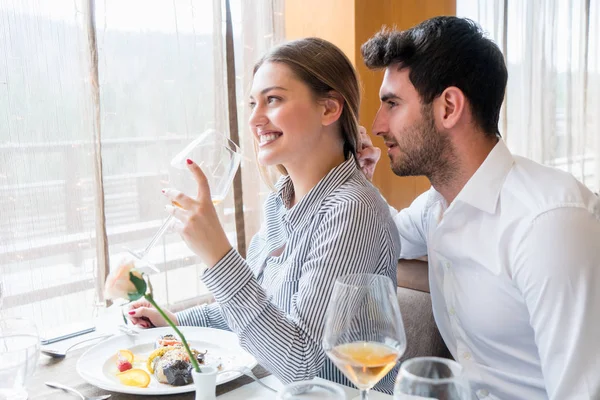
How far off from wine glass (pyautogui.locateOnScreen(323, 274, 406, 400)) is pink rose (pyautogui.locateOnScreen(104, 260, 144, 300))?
0.94ft

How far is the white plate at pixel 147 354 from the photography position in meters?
1.07

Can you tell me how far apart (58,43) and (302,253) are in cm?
138

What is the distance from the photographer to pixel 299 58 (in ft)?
4.90

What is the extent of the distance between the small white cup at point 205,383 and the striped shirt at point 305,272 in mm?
224

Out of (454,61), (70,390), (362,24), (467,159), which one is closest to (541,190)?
(467,159)

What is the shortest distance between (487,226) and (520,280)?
0.49 feet

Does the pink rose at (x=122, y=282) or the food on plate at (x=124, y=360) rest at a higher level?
the pink rose at (x=122, y=282)

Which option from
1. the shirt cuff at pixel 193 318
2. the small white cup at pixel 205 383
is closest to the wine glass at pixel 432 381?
the small white cup at pixel 205 383

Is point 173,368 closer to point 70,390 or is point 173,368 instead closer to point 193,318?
point 70,390

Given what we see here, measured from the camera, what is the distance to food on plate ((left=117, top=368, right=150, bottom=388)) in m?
1.10

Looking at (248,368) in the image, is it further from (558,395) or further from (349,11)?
(349,11)

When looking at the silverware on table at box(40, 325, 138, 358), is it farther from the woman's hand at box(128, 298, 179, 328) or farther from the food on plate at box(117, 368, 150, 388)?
the food on plate at box(117, 368, 150, 388)

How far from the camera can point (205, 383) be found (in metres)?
0.94

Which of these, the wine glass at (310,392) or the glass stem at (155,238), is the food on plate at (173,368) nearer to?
the glass stem at (155,238)
